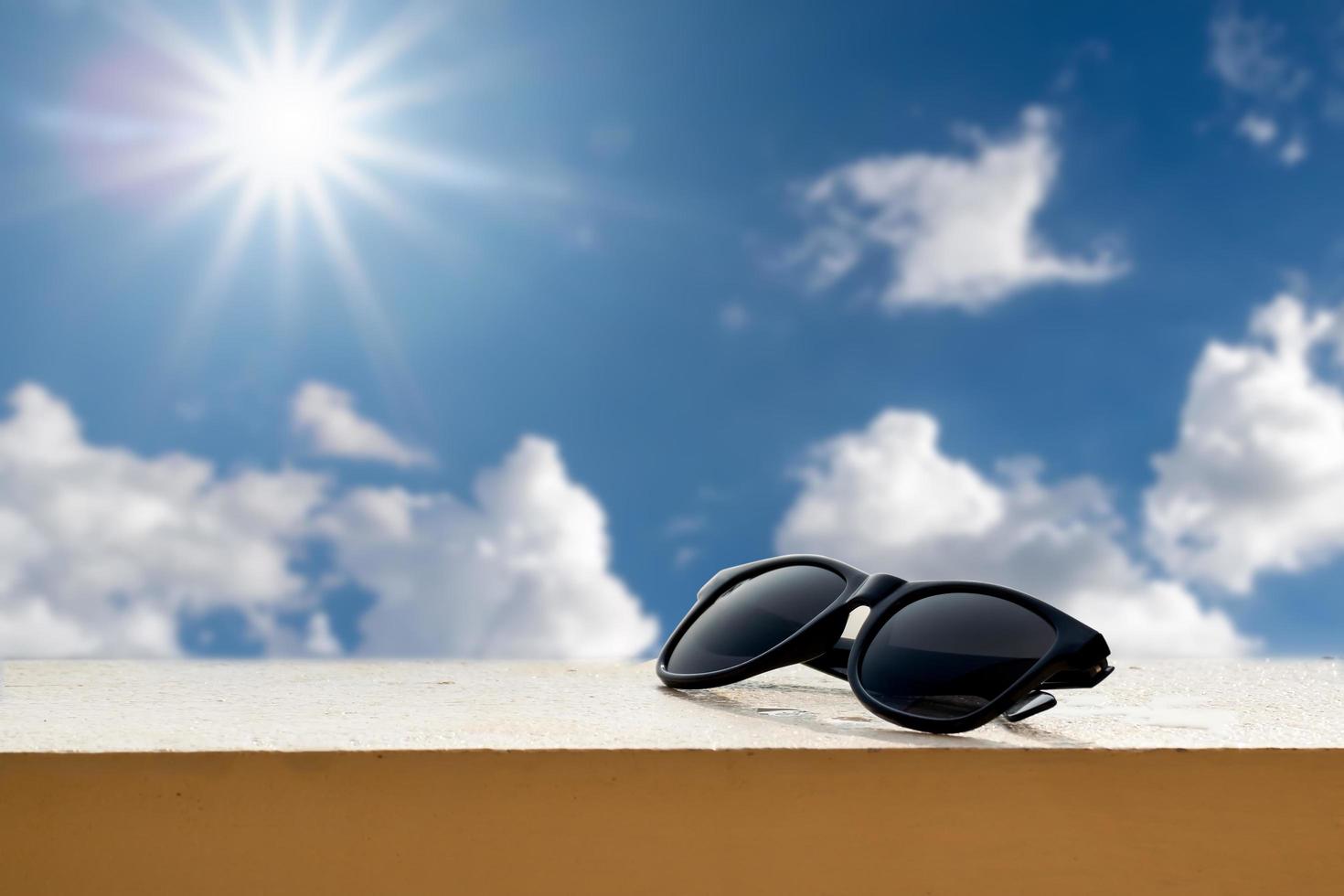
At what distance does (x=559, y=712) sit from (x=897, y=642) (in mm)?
254

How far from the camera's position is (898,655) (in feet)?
2.25

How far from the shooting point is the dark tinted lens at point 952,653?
622 millimetres

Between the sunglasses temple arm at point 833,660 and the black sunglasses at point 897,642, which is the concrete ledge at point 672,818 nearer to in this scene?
the black sunglasses at point 897,642

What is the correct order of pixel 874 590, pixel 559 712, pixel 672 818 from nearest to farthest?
pixel 672 818
pixel 559 712
pixel 874 590

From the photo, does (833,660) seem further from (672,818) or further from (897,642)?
(672,818)

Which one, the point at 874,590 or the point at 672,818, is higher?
the point at 874,590

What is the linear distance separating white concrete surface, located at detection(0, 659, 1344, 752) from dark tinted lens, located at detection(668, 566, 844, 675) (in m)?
0.03

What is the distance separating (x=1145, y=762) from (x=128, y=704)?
673 millimetres

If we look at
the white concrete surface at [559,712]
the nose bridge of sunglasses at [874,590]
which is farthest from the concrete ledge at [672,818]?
the nose bridge of sunglasses at [874,590]

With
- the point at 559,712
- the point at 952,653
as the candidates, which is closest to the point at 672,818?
the point at 559,712

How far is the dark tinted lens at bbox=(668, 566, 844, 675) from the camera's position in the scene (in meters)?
0.80

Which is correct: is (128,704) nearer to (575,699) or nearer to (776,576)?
(575,699)

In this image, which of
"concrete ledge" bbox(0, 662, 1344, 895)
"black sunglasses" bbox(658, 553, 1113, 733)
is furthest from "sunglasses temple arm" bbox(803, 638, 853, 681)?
"concrete ledge" bbox(0, 662, 1344, 895)

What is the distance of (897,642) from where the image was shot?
27.9 inches
